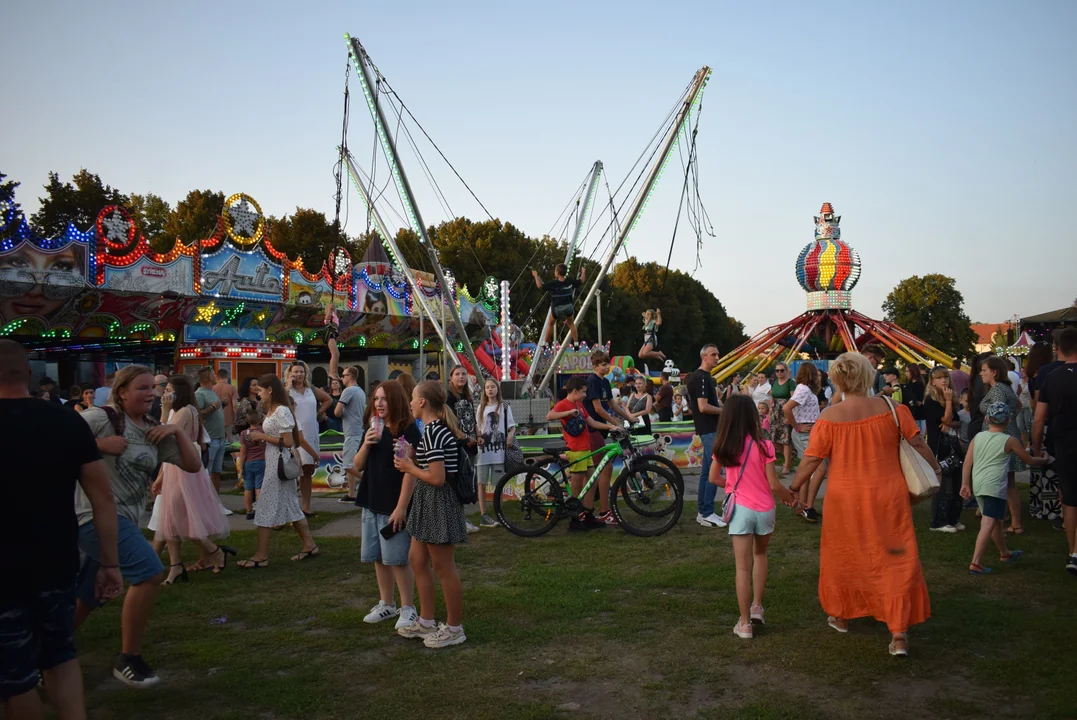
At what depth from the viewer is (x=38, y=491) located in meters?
3.06

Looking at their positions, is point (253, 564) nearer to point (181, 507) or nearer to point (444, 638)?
point (181, 507)

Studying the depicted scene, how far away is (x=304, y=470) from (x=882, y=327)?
34887mm

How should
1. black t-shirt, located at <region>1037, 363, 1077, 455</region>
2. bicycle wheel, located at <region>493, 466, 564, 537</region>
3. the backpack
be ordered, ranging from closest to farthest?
the backpack, black t-shirt, located at <region>1037, 363, 1077, 455</region>, bicycle wheel, located at <region>493, 466, 564, 537</region>

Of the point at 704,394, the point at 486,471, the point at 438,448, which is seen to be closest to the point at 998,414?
the point at 704,394

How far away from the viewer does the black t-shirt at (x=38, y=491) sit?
299 cm

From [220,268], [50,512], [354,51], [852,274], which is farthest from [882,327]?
[50,512]

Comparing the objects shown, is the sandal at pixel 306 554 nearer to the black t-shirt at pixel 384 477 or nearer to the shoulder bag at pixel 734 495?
the black t-shirt at pixel 384 477

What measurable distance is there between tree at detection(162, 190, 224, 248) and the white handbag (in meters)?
38.4

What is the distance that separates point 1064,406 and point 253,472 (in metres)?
7.02

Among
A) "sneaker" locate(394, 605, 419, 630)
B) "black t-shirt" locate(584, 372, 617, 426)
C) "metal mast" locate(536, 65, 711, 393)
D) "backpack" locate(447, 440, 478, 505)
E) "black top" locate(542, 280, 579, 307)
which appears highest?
"metal mast" locate(536, 65, 711, 393)

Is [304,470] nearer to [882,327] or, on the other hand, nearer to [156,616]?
[156,616]

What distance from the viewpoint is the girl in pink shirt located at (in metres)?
5.14

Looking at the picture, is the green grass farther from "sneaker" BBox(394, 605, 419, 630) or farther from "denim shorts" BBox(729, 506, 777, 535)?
"denim shorts" BBox(729, 506, 777, 535)

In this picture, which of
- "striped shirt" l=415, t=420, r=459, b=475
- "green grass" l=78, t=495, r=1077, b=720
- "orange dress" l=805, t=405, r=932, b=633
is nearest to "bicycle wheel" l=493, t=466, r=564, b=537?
"green grass" l=78, t=495, r=1077, b=720
